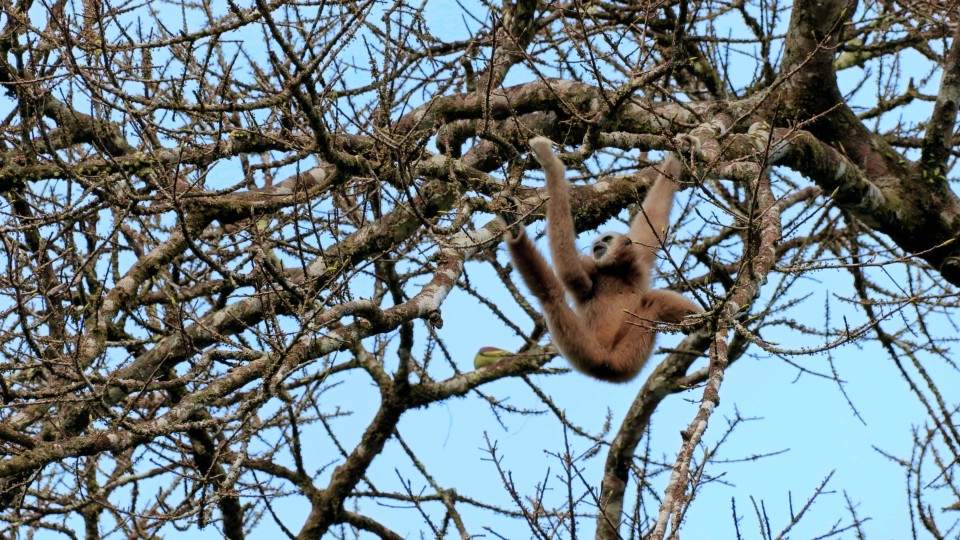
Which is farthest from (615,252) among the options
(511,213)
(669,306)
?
(511,213)

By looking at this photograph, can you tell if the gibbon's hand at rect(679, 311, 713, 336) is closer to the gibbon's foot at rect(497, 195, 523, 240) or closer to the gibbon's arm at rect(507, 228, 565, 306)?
the gibbon's foot at rect(497, 195, 523, 240)

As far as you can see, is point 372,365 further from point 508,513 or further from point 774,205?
point 774,205

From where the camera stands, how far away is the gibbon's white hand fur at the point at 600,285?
7.04 meters

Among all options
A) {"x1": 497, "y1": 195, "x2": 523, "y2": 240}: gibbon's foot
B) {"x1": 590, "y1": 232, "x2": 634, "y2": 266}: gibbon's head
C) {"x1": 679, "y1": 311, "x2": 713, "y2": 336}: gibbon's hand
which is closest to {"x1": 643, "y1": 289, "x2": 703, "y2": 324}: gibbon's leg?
{"x1": 590, "y1": 232, "x2": 634, "y2": 266}: gibbon's head

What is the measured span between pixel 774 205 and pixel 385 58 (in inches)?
93.0

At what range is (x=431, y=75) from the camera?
6953 millimetres

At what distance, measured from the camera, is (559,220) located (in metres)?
6.92

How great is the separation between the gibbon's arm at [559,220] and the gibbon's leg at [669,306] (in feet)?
2.12

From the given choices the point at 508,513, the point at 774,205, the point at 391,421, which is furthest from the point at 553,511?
the point at 774,205

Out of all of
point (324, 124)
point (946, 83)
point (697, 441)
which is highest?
point (946, 83)

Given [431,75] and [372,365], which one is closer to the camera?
[431,75]

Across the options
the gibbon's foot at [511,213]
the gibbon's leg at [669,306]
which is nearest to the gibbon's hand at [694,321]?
the gibbon's foot at [511,213]

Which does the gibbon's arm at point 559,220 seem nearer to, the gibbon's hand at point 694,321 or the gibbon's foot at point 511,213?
the gibbon's foot at point 511,213

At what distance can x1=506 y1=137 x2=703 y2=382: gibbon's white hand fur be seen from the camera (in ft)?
23.1
